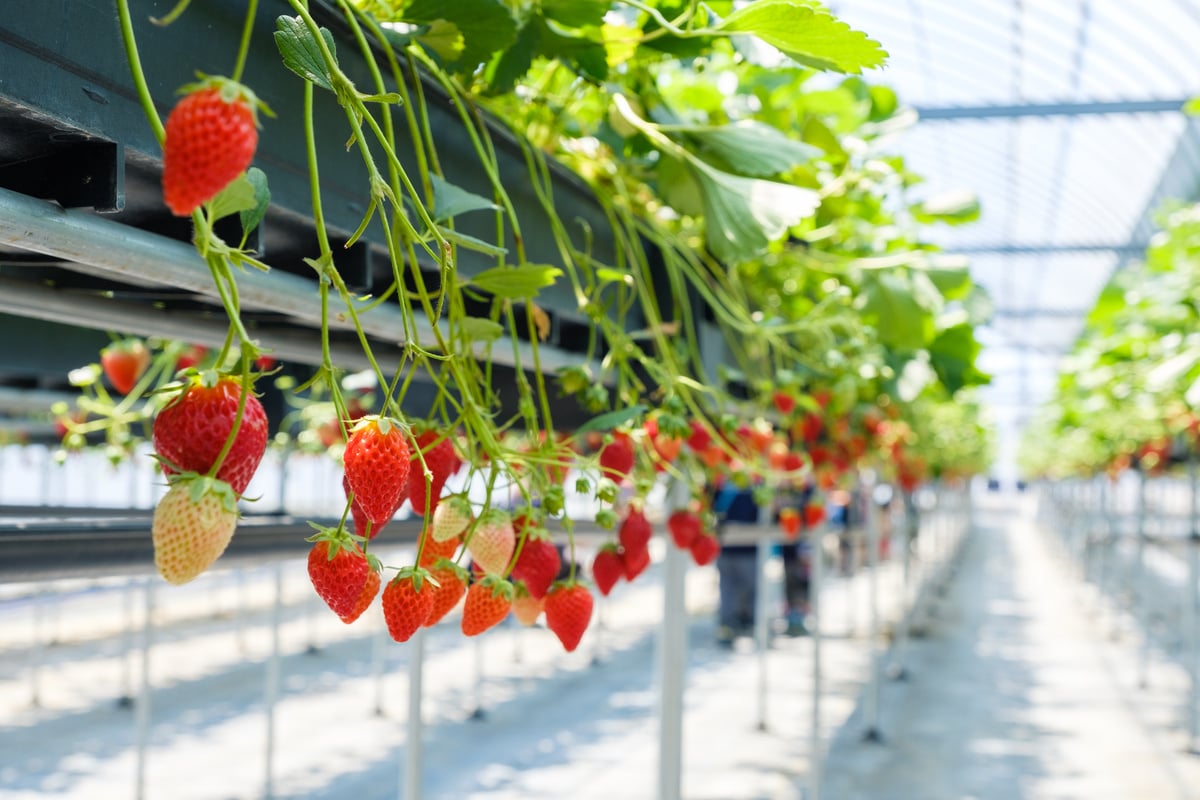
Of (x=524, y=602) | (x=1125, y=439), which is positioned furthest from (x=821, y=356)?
(x=1125, y=439)

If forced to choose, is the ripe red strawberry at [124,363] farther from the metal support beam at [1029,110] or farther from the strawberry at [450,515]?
the metal support beam at [1029,110]

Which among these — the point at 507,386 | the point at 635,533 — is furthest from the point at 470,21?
the point at 507,386

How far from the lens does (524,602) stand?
0.78m

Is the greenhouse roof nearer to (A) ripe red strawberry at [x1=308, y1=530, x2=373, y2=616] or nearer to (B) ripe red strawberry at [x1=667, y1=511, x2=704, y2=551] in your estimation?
(B) ripe red strawberry at [x1=667, y1=511, x2=704, y2=551]

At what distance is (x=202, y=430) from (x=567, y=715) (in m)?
4.66

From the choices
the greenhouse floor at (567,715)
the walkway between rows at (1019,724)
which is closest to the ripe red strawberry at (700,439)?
the greenhouse floor at (567,715)

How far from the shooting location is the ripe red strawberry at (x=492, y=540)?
0.64m

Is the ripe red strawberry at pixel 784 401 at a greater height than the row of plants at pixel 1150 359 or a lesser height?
lesser

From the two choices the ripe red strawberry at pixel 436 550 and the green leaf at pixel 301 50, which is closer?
the green leaf at pixel 301 50

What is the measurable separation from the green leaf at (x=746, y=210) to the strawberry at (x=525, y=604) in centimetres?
36

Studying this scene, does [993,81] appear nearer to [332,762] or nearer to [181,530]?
[332,762]

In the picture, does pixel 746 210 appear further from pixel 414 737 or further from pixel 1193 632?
pixel 1193 632

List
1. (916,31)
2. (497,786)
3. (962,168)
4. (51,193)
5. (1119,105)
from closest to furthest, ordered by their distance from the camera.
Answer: (51,193), (497,786), (1119,105), (916,31), (962,168)

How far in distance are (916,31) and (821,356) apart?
8741mm
